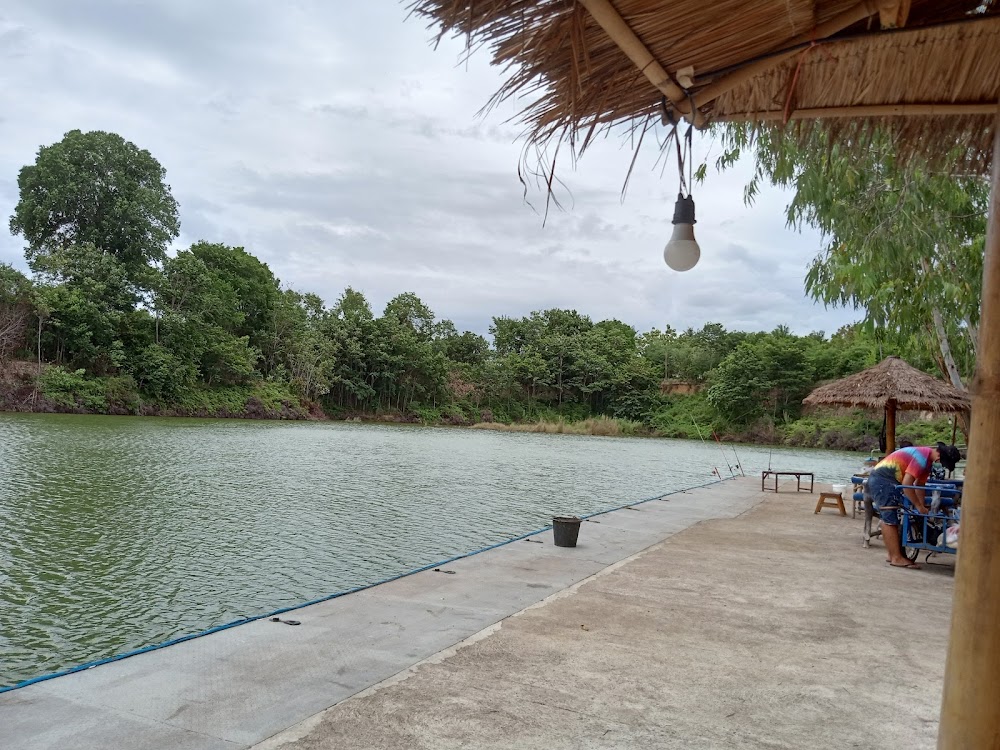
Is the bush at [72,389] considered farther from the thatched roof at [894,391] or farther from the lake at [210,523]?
the thatched roof at [894,391]

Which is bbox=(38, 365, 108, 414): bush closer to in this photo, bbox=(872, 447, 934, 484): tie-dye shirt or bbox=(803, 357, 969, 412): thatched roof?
bbox=(803, 357, 969, 412): thatched roof

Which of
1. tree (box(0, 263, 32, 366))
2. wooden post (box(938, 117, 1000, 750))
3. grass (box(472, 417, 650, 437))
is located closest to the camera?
wooden post (box(938, 117, 1000, 750))

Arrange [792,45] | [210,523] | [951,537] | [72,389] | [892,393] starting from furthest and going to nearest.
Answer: [72,389] < [892,393] < [210,523] < [951,537] < [792,45]

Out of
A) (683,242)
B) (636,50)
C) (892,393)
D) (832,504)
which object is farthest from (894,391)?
(636,50)

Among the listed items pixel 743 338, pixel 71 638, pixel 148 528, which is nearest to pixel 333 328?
pixel 743 338

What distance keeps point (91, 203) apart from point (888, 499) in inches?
1409

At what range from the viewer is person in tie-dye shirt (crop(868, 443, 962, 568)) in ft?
17.1

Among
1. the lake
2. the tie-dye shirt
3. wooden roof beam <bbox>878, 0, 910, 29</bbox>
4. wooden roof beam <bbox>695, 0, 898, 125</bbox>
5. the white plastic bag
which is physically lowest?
the lake

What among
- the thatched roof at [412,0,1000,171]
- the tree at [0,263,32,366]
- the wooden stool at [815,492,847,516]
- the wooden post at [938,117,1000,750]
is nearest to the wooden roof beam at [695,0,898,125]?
the thatched roof at [412,0,1000,171]

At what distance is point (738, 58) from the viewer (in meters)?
1.92

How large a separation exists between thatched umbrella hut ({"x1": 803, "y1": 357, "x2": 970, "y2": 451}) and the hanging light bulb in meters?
7.42

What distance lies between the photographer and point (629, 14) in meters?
1.69

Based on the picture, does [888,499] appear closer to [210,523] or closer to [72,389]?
[210,523]

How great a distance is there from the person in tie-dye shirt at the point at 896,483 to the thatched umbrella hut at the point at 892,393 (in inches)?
142
